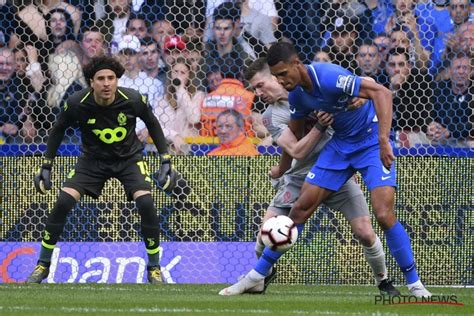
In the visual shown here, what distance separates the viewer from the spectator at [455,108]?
36.7 feet

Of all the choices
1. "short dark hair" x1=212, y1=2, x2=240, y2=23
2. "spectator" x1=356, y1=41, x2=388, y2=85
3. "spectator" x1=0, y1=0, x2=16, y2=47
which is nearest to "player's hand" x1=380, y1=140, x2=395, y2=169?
"spectator" x1=356, y1=41, x2=388, y2=85

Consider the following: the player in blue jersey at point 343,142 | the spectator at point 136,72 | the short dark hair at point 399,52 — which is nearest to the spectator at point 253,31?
the spectator at point 136,72

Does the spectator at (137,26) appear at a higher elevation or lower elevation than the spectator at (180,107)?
higher

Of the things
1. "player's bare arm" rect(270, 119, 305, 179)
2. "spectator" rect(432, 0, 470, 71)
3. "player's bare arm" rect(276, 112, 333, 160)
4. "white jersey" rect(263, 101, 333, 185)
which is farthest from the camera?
"spectator" rect(432, 0, 470, 71)

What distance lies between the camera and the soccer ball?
833cm

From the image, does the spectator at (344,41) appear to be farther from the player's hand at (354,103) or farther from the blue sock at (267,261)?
the blue sock at (267,261)

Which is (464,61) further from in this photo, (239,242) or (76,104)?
(76,104)

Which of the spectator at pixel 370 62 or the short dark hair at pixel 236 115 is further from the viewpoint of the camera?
the spectator at pixel 370 62

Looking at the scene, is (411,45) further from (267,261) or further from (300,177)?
(267,261)

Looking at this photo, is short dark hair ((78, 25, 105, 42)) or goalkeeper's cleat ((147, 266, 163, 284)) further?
short dark hair ((78, 25, 105, 42))

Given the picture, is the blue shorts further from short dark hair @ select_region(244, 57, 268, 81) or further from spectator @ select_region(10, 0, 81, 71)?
spectator @ select_region(10, 0, 81, 71)

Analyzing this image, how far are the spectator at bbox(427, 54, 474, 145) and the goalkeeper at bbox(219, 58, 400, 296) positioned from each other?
2.23 m

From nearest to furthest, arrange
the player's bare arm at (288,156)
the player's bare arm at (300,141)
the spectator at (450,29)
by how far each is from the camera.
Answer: the player's bare arm at (300,141), the player's bare arm at (288,156), the spectator at (450,29)

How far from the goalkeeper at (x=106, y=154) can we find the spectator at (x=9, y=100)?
125 cm
